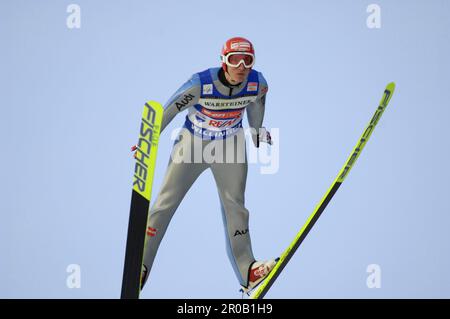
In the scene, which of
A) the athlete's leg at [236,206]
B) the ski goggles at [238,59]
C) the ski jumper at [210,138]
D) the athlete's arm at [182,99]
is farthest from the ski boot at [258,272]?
the ski goggles at [238,59]

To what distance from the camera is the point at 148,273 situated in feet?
17.2

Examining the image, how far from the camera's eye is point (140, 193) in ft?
14.9

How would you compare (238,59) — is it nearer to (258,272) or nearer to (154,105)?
(154,105)

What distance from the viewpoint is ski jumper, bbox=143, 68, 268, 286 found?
16.8 feet

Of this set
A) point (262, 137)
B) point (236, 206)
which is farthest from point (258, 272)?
point (262, 137)

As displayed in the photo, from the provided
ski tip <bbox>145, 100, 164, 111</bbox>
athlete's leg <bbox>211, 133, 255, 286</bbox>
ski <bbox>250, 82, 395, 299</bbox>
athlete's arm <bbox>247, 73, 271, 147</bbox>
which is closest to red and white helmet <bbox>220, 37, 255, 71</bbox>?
athlete's arm <bbox>247, 73, 271, 147</bbox>

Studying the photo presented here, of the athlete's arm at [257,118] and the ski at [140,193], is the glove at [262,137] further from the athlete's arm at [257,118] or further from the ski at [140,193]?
the ski at [140,193]

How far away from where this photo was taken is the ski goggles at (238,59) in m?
4.99

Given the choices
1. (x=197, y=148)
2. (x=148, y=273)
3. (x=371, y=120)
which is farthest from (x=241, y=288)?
(x=371, y=120)

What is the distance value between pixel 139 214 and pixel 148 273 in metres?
0.79

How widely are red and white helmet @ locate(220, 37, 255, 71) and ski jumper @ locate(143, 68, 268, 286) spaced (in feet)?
0.53

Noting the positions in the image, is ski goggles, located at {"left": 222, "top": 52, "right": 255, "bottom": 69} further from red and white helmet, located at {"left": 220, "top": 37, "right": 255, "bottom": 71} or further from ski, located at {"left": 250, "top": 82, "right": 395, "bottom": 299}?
ski, located at {"left": 250, "top": 82, "right": 395, "bottom": 299}

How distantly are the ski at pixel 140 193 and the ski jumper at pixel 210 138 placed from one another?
516 mm

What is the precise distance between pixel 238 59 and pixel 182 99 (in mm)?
448
